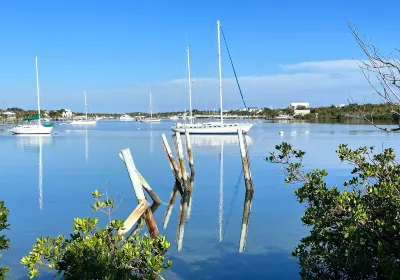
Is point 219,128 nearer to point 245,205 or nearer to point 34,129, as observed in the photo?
point 34,129

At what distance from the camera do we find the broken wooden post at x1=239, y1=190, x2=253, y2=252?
11984 millimetres

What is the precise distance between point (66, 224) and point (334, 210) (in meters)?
10.7

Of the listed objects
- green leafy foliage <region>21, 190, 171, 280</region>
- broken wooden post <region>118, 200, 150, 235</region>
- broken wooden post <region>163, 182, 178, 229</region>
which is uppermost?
green leafy foliage <region>21, 190, 171, 280</region>

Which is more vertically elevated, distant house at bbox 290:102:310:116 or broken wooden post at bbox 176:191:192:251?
distant house at bbox 290:102:310:116

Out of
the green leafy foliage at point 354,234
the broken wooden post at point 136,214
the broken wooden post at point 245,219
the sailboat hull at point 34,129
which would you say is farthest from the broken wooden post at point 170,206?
the sailboat hull at point 34,129

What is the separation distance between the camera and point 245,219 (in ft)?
48.9

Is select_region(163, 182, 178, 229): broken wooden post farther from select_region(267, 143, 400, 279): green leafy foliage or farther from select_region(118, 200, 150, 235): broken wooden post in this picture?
select_region(267, 143, 400, 279): green leafy foliage

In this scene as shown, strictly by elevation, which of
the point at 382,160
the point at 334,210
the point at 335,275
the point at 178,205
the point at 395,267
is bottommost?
the point at 178,205

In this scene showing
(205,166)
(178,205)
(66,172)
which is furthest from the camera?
(205,166)

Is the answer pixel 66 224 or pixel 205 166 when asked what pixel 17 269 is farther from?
pixel 205 166

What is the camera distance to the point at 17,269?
9.72 meters

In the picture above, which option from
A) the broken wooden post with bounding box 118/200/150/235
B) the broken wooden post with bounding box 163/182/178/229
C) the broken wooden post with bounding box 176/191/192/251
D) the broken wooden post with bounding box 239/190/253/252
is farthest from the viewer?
the broken wooden post with bounding box 163/182/178/229

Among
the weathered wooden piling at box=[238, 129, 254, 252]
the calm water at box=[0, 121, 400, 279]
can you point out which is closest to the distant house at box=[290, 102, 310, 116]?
the calm water at box=[0, 121, 400, 279]

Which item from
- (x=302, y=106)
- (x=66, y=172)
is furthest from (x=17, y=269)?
(x=302, y=106)
